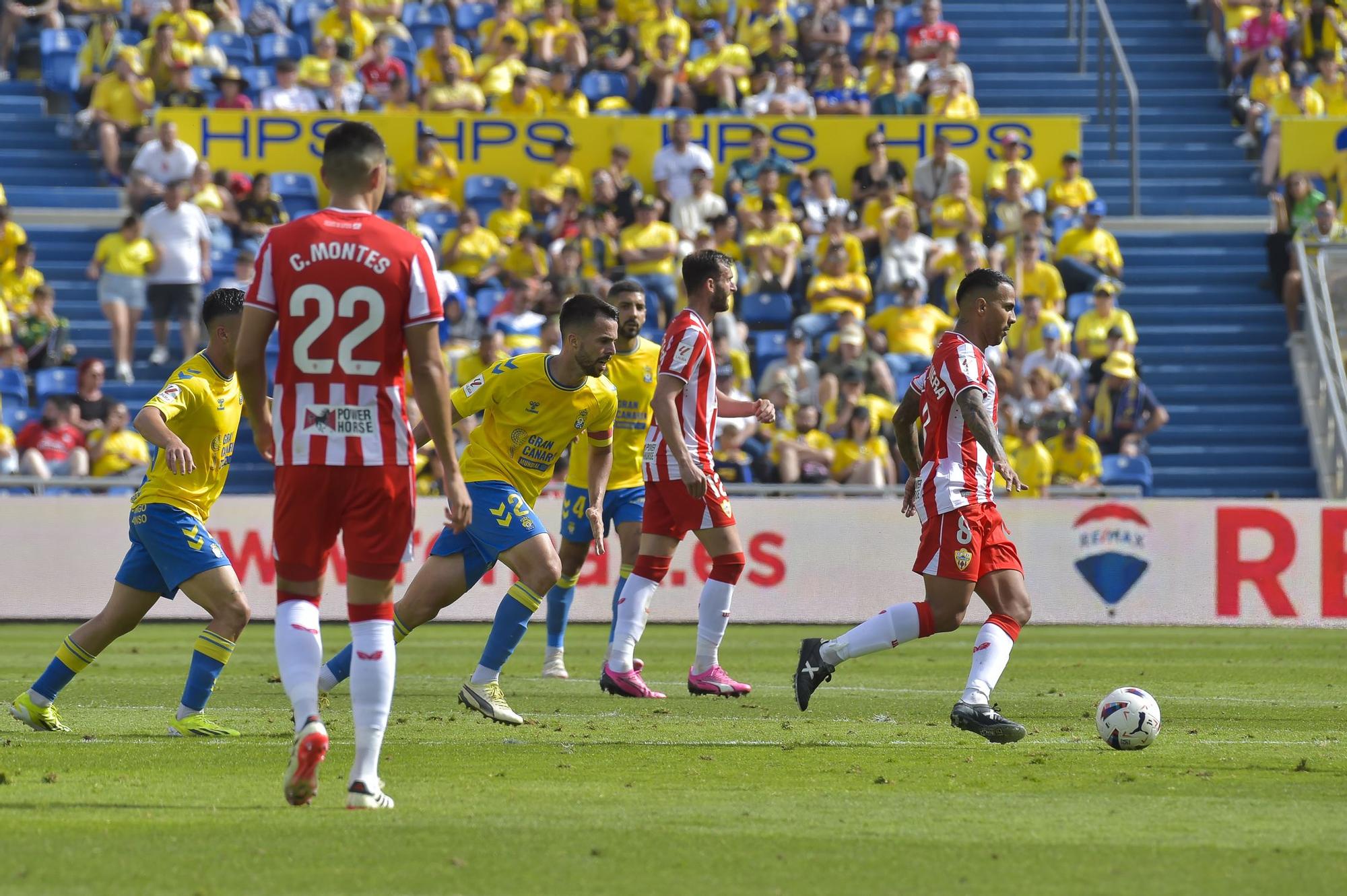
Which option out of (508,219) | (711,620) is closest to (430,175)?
(508,219)

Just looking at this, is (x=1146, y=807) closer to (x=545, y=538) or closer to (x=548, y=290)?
(x=545, y=538)

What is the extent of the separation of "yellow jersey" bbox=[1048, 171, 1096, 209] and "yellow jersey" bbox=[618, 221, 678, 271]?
5.20 metres

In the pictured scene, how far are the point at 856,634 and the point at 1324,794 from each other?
2635 millimetres

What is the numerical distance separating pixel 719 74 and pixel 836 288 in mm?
4673

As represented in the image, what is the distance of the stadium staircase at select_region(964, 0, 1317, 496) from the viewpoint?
2216 cm

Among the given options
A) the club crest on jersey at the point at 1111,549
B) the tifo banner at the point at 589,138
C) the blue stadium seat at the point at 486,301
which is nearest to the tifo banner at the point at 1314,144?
the tifo banner at the point at 589,138

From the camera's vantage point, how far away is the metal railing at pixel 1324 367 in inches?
807

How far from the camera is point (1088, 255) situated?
23.1 metres

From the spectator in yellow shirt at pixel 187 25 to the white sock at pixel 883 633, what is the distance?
62.2 ft

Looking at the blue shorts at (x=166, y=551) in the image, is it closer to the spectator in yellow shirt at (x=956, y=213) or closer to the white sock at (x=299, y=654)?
the white sock at (x=299, y=654)

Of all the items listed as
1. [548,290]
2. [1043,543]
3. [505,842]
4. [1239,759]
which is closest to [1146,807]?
[1239,759]

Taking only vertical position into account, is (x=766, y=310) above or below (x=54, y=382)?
above

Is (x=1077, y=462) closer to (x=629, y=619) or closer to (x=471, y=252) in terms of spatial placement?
(x=471, y=252)

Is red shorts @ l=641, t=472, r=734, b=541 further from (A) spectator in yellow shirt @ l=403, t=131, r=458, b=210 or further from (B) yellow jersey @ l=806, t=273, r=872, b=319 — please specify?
(A) spectator in yellow shirt @ l=403, t=131, r=458, b=210
